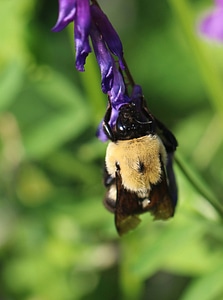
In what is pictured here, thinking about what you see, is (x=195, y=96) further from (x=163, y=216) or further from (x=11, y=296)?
(x=163, y=216)

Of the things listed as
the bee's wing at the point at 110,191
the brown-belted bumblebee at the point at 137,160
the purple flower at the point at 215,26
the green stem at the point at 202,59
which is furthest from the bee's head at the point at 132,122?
the purple flower at the point at 215,26

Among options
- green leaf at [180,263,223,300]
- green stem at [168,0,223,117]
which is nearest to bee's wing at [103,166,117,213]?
green leaf at [180,263,223,300]

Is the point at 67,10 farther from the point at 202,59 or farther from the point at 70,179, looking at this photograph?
the point at 70,179

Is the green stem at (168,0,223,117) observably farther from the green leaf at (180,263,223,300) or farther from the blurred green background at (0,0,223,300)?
the green leaf at (180,263,223,300)

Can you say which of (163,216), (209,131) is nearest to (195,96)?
(209,131)

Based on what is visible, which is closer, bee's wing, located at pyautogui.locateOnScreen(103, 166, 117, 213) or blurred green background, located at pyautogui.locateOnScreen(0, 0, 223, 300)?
bee's wing, located at pyautogui.locateOnScreen(103, 166, 117, 213)

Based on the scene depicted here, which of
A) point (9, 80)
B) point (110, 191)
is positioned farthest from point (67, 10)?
point (9, 80)
